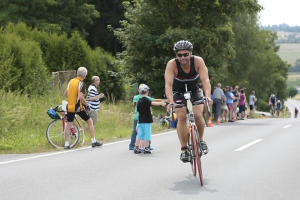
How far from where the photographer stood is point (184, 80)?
8.23 m

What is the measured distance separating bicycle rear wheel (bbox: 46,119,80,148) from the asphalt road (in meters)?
0.79

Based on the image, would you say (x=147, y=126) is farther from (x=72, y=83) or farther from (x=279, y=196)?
(x=279, y=196)

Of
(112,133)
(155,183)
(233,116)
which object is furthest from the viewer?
(233,116)

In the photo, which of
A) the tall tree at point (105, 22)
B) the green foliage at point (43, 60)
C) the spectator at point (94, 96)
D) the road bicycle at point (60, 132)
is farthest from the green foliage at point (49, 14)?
the road bicycle at point (60, 132)

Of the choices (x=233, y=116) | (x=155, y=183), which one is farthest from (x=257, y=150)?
(x=233, y=116)

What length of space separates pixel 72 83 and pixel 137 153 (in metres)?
2.16

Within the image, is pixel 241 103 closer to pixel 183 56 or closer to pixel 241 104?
pixel 241 104

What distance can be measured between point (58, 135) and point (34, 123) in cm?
436

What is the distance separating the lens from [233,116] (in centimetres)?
3056

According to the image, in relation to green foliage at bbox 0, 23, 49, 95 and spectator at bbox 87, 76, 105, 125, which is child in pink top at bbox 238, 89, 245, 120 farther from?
spectator at bbox 87, 76, 105, 125

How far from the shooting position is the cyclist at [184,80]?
8016mm

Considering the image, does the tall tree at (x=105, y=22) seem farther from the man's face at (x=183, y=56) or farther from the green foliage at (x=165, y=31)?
the man's face at (x=183, y=56)

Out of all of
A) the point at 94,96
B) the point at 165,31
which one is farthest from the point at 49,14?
the point at 94,96

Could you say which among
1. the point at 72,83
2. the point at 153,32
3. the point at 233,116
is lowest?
the point at 233,116
